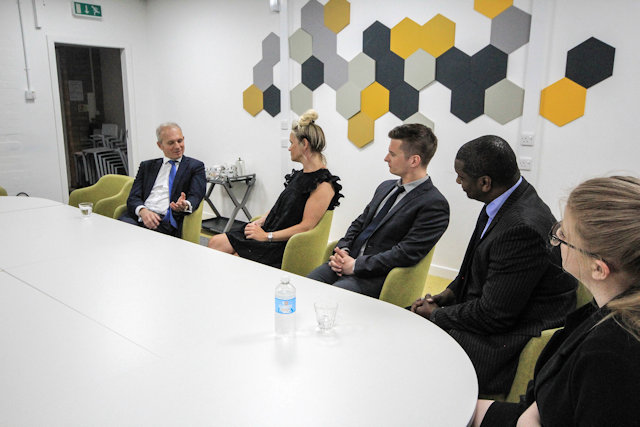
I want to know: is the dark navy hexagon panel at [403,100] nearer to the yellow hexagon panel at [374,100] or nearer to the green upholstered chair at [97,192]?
the yellow hexagon panel at [374,100]

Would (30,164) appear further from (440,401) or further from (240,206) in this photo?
(440,401)

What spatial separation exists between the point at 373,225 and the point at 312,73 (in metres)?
2.47

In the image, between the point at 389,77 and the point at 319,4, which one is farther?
the point at 319,4

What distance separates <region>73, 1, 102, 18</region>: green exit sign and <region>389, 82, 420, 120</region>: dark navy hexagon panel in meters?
3.92

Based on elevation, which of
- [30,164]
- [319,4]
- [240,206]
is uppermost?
[319,4]

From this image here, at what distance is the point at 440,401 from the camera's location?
114 cm

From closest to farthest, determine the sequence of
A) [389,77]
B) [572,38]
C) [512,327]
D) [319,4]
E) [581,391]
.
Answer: [581,391] < [512,327] < [572,38] < [389,77] < [319,4]

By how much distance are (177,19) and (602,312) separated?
5.87m

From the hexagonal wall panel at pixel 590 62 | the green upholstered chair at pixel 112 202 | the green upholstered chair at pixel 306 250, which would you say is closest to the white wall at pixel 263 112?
the hexagonal wall panel at pixel 590 62

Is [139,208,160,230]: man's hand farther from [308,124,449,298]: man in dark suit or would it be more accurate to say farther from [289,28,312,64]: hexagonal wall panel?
[289,28,312,64]: hexagonal wall panel

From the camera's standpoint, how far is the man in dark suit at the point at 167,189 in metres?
3.41

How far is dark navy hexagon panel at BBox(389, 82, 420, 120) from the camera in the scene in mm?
3900

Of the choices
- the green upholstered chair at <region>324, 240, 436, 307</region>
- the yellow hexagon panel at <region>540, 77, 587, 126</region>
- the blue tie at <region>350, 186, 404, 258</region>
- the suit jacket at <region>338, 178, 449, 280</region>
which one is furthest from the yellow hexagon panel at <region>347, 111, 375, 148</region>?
the green upholstered chair at <region>324, 240, 436, 307</region>

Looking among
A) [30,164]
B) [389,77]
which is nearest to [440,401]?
[389,77]
